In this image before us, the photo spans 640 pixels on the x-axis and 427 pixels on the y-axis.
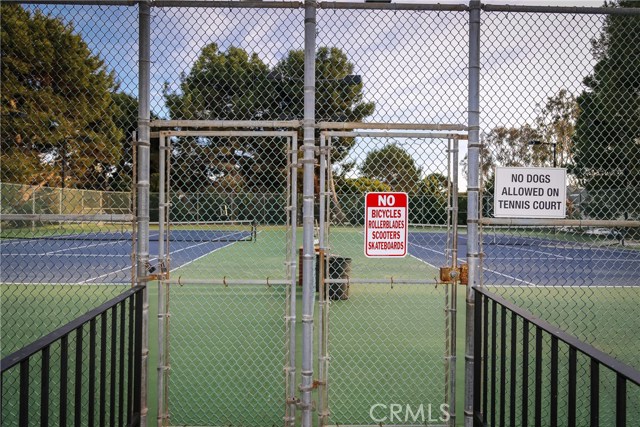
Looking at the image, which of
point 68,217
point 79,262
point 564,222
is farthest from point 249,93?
point 79,262

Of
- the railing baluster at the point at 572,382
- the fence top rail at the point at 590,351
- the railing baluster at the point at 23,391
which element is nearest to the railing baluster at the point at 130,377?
the railing baluster at the point at 23,391

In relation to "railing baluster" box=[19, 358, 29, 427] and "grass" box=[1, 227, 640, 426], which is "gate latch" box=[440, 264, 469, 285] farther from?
"railing baluster" box=[19, 358, 29, 427]

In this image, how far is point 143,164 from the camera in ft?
14.3

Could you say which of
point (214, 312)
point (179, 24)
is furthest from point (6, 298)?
point (179, 24)

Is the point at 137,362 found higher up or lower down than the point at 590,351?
lower down

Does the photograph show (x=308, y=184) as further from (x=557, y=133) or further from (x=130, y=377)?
(x=557, y=133)

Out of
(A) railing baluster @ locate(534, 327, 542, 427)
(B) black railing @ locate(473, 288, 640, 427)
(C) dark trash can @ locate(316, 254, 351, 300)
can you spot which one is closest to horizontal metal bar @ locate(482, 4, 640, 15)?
(B) black railing @ locate(473, 288, 640, 427)

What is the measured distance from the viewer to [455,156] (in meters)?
4.60

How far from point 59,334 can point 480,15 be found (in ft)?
13.1

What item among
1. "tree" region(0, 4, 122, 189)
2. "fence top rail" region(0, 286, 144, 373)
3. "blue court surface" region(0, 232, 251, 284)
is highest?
"tree" region(0, 4, 122, 189)

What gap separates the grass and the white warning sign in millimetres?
1181

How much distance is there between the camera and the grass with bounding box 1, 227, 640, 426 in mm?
5570

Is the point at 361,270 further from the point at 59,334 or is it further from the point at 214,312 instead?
the point at 59,334

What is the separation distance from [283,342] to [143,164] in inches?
168
